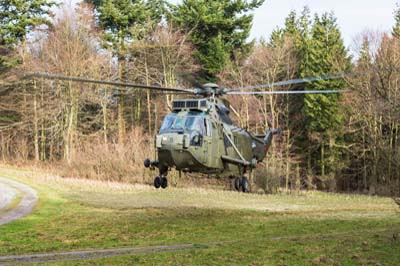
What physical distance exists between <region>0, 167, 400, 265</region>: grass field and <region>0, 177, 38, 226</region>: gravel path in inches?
23.6

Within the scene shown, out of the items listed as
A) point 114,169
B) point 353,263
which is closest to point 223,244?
point 353,263

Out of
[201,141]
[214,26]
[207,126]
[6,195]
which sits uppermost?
[214,26]

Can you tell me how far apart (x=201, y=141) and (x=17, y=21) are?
3811cm

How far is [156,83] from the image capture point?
4369cm

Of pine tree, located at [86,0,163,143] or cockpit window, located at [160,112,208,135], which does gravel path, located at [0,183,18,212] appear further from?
cockpit window, located at [160,112,208,135]

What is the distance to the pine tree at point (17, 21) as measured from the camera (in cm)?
4619

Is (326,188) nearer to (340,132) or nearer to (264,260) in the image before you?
(340,132)

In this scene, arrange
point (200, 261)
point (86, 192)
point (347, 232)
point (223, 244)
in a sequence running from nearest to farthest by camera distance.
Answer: point (200, 261) < point (223, 244) < point (347, 232) < point (86, 192)

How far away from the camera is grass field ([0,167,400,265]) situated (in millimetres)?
17281

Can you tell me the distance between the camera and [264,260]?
16578 millimetres

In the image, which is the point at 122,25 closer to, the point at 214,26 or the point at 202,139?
the point at 214,26

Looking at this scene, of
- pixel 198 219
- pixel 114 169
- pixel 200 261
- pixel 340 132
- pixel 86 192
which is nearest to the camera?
pixel 200 261

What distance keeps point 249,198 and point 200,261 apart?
A: 59.7 feet

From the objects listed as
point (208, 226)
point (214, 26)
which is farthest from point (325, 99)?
point (208, 226)
